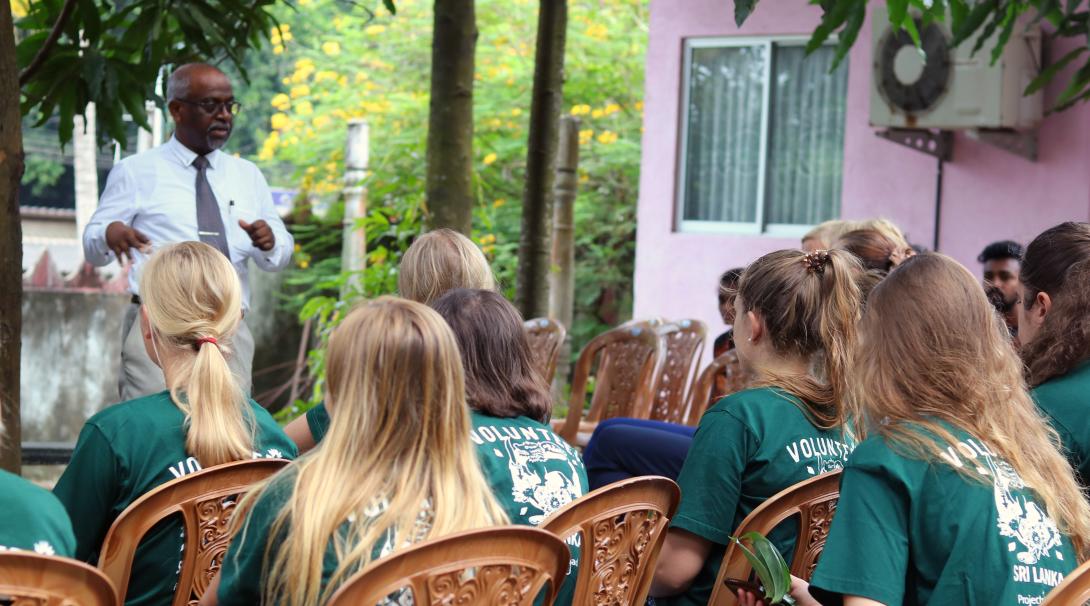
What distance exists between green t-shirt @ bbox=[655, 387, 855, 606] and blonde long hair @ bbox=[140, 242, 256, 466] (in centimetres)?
91

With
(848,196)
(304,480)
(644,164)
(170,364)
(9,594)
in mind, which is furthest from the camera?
(644,164)

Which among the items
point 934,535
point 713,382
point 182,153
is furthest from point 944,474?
point 182,153

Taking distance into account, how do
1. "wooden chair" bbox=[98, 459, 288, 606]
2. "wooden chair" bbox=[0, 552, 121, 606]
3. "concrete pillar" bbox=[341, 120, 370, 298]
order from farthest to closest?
1. "concrete pillar" bbox=[341, 120, 370, 298]
2. "wooden chair" bbox=[98, 459, 288, 606]
3. "wooden chair" bbox=[0, 552, 121, 606]

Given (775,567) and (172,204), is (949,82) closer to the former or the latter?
(172,204)

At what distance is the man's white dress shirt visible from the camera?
4391mm

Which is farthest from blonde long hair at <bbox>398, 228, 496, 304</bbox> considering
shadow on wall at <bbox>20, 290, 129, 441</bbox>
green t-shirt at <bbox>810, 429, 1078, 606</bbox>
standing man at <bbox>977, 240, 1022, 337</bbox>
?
shadow on wall at <bbox>20, 290, 129, 441</bbox>

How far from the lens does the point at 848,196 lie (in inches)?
351

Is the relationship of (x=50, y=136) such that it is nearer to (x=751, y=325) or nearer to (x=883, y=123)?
(x=883, y=123)

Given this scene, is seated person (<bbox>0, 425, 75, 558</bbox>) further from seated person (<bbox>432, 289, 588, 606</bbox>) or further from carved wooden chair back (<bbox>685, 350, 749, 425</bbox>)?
carved wooden chair back (<bbox>685, 350, 749, 425</bbox>)

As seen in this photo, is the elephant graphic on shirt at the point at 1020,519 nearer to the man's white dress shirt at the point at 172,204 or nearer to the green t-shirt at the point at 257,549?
the green t-shirt at the point at 257,549

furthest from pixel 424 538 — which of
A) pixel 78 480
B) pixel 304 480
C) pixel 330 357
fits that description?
pixel 78 480

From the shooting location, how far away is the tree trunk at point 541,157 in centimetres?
612

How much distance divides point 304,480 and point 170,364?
35.3 inches

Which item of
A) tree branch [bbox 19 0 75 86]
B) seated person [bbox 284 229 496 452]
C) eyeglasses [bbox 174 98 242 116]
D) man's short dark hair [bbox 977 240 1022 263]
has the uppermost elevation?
tree branch [bbox 19 0 75 86]
